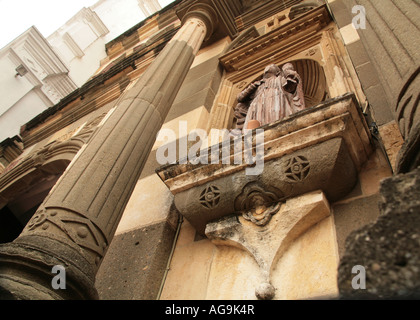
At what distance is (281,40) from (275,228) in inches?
151

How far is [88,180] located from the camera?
7.52 ft

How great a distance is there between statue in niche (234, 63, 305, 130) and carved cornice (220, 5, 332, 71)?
4.15ft

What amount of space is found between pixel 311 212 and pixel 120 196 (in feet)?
4.30

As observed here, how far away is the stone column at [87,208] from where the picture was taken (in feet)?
5.35

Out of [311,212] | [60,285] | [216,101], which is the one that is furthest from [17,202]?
[311,212]

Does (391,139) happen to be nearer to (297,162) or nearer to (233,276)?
(297,162)

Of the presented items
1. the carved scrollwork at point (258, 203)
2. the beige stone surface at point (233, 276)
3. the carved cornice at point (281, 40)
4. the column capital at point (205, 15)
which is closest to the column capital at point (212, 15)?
the column capital at point (205, 15)

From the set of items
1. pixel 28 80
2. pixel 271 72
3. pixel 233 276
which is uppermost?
pixel 28 80

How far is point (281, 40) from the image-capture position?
522 cm

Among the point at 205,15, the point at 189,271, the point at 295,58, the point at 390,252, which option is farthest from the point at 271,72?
the point at 390,252

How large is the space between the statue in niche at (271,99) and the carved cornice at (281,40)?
1264mm

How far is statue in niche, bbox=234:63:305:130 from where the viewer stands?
10.5ft

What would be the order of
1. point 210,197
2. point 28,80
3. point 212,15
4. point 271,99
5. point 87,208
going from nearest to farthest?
point 87,208 < point 210,197 < point 271,99 < point 212,15 < point 28,80

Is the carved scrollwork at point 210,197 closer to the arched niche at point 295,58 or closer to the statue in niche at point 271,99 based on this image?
the statue in niche at point 271,99
